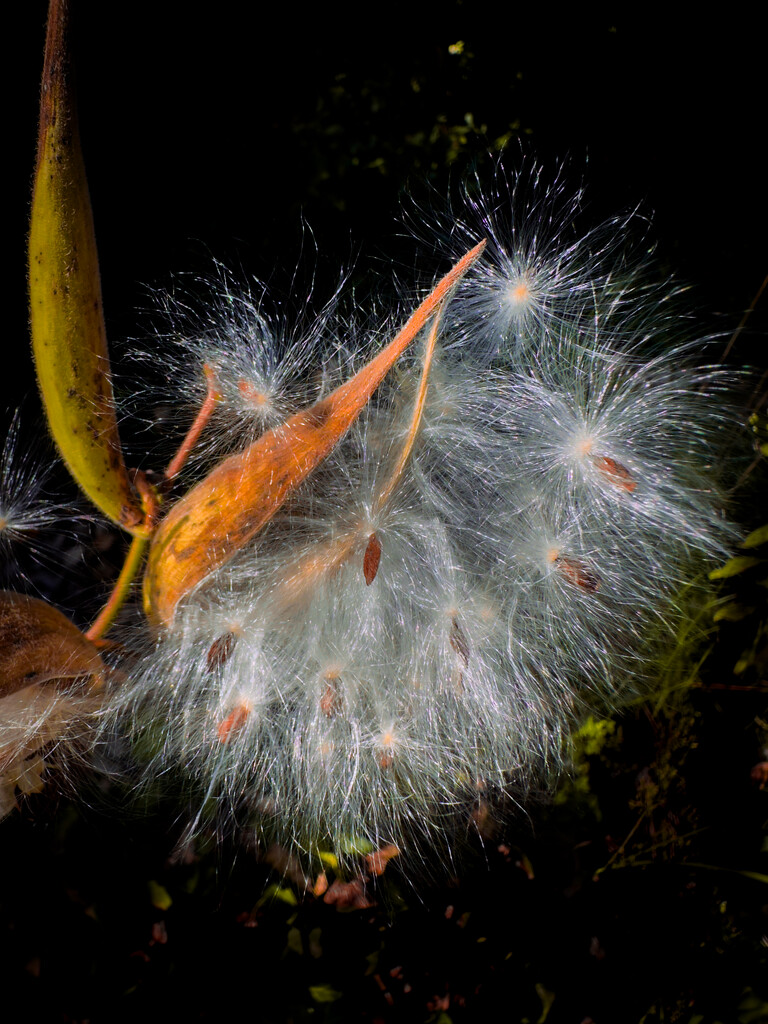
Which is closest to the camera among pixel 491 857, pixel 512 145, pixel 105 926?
pixel 105 926

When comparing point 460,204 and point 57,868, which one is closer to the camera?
point 57,868

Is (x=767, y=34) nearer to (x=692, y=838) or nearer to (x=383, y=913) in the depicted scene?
(x=692, y=838)

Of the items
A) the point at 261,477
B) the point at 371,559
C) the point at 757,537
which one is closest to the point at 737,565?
the point at 757,537

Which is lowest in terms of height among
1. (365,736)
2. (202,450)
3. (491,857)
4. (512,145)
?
(491,857)

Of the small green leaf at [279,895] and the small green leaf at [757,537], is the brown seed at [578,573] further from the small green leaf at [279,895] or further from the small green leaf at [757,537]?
the small green leaf at [279,895]

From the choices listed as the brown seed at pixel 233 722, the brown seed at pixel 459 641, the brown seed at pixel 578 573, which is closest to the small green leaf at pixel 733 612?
the brown seed at pixel 578 573

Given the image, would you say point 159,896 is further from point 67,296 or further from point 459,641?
point 67,296

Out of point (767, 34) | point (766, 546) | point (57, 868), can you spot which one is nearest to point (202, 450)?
point (57, 868)
